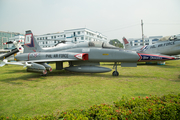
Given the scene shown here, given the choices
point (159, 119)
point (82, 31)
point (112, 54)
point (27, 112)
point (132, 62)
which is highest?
point (82, 31)

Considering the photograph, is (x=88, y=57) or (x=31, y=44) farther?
(x=31, y=44)

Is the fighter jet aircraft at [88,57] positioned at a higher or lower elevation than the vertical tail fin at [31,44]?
lower

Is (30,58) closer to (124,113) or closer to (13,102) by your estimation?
(13,102)

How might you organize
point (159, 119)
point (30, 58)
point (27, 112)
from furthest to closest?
point (30, 58) < point (27, 112) < point (159, 119)

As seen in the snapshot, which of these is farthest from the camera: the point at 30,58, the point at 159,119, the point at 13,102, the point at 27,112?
the point at 30,58

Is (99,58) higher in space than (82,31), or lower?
lower

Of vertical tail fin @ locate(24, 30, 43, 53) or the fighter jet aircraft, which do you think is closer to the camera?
the fighter jet aircraft

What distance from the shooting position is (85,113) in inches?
93.0

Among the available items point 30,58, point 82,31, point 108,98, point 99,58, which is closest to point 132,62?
point 99,58

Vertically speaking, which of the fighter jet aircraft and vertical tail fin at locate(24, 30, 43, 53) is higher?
vertical tail fin at locate(24, 30, 43, 53)

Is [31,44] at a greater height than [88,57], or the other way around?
[31,44]

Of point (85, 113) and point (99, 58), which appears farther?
point (99, 58)

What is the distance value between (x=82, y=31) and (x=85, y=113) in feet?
178

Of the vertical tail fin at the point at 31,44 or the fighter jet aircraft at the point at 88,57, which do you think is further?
the vertical tail fin at the point at 31,44
